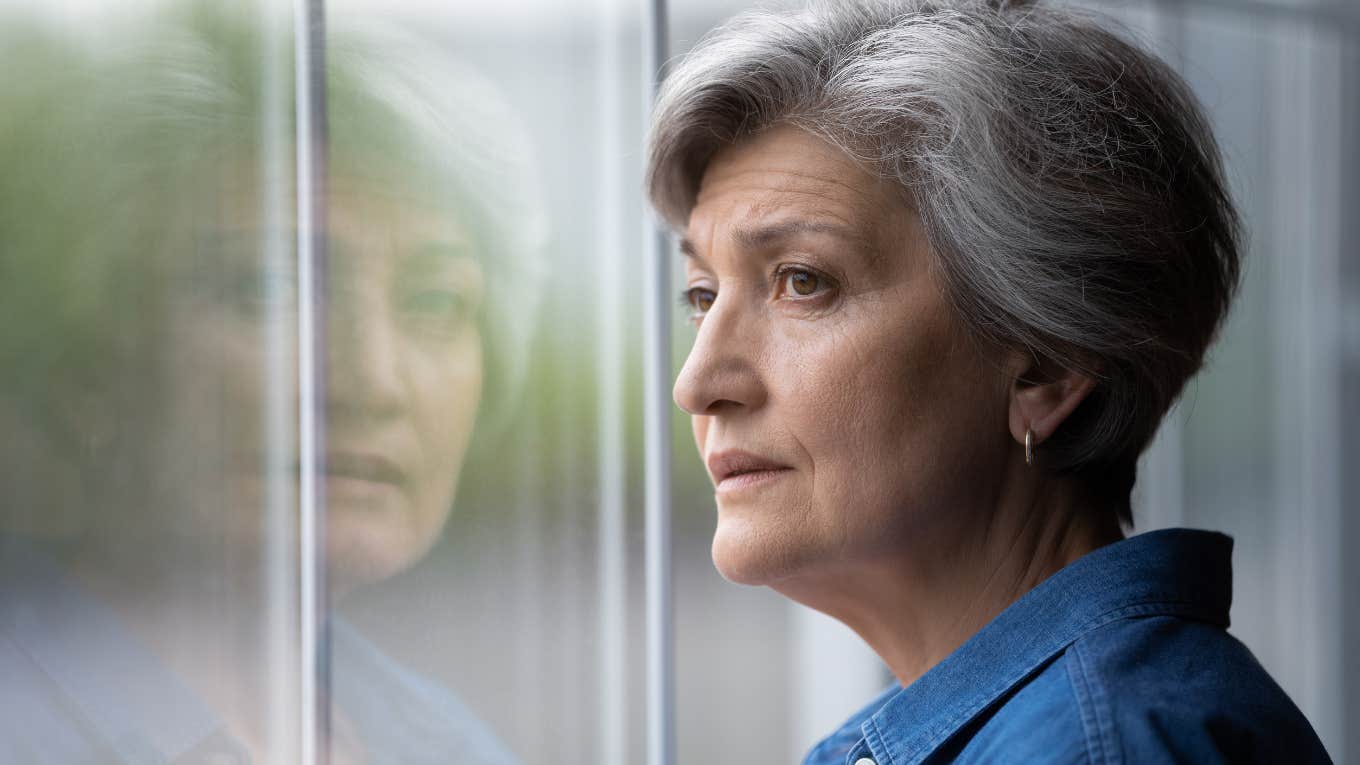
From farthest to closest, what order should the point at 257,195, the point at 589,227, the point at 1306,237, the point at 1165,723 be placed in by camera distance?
the point at 1306,237
the point at 589,227
the point at 257,195
the point at 1165,723

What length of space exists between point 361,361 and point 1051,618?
0.87 m

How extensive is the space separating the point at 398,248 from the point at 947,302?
692mm

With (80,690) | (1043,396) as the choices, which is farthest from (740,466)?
(80,690)

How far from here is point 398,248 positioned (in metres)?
1.58

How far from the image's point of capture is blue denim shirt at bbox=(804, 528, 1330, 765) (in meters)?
1.08

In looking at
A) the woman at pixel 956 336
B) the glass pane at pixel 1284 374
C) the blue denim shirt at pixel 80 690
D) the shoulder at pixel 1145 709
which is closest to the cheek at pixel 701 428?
the woman at pixel 956 336

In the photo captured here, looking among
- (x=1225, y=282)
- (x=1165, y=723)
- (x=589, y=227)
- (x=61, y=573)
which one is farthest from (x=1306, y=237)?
(x=61, y=573)

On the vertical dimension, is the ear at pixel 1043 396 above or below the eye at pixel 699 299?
below

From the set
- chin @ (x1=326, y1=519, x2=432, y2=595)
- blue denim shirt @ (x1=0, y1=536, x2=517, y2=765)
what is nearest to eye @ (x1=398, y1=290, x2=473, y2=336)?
chin @ (x1=326, y1=519, x2=432, y2=595)

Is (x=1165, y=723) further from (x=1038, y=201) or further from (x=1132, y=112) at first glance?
(x=1132, y=112)

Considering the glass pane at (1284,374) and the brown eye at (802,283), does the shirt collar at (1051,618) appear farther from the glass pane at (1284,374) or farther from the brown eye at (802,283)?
the glass pane at (1284,374)

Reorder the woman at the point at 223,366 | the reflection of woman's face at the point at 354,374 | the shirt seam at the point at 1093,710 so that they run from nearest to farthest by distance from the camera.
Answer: the shirt seam at the point at 1093,710
the woman at the point at 223,366
the reflection of woman's face at the point at 354,374

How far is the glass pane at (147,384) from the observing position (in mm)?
1322

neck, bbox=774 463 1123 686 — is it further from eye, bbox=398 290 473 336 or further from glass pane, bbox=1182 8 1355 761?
glass pane, bbox=1182 8 1355 761
